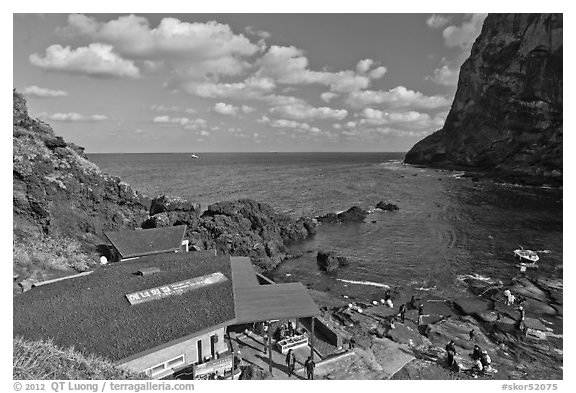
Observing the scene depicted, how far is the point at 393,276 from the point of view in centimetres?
3688

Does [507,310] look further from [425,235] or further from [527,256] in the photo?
[425,235]

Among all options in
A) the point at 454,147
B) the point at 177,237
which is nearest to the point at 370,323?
the point at 177,237

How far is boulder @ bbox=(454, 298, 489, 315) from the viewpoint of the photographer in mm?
28306

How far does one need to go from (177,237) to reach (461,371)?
23.4 meters

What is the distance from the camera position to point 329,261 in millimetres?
39688

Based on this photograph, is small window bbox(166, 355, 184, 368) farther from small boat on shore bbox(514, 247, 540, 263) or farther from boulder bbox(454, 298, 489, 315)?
small boat on shore bbox(514, 247, 540, 263)

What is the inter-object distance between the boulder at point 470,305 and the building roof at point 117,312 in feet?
66.3

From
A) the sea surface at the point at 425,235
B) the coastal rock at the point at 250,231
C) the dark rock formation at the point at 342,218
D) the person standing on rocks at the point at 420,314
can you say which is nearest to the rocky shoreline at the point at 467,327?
the person standing on rocks at the point at 420,314

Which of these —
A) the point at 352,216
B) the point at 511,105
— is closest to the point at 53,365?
the point at 352,216

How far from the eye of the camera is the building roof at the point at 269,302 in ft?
57.3

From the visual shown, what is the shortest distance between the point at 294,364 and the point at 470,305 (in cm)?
1877

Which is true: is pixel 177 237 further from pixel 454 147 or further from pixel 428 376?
pixel 454 147

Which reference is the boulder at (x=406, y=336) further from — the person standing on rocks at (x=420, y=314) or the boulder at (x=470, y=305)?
the boulder at (x=470, y=305)

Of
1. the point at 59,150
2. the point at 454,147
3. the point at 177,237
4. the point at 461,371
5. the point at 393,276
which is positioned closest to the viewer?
the point at 461,371
